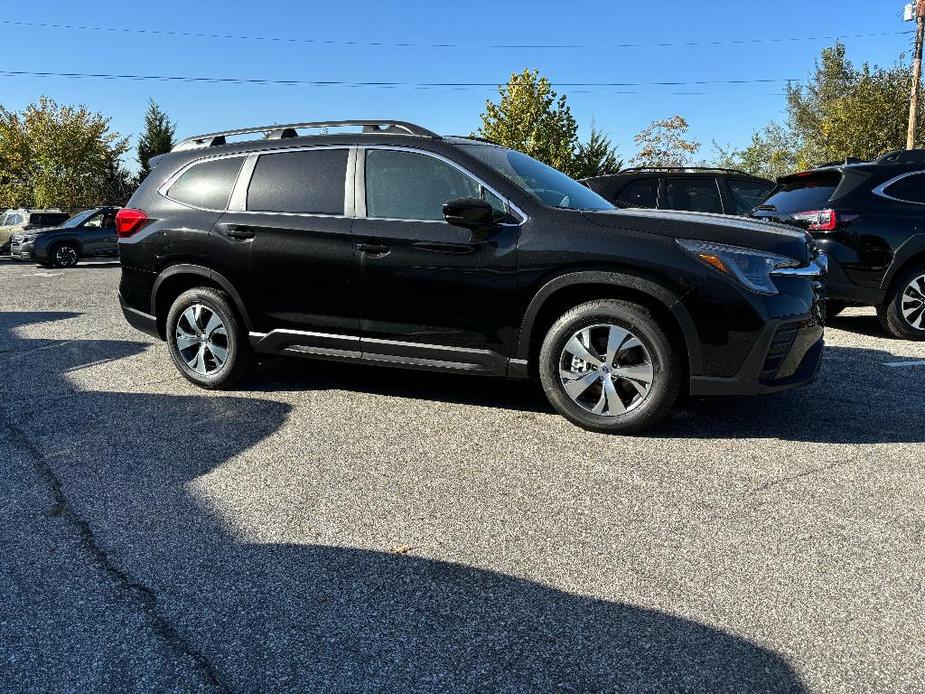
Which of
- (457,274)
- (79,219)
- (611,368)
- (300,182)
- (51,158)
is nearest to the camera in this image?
(611,368)

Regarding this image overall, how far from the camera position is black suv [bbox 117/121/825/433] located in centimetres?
431

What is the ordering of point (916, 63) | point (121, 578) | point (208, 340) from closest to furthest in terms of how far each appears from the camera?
1. point (121, 578)
2. point (208, 340)
3. point (916, 63)

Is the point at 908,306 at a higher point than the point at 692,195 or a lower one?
lower

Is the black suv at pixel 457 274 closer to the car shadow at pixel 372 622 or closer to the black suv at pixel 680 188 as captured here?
the car shadow at pixel 372 622

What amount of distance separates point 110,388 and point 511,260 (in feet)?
10.9

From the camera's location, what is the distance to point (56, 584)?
2.83m

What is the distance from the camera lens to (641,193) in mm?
9453

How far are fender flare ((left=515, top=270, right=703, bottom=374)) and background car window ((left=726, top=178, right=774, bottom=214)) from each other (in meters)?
6.07

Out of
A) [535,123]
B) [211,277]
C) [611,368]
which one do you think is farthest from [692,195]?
[535,123]

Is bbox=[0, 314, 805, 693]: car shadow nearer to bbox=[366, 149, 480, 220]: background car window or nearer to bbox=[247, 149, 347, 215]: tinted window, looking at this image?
bbox=[366, 149, 480, 220]: background car window

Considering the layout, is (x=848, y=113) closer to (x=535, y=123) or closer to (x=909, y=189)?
(x=535, y=123)

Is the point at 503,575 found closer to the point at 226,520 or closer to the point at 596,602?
the point at 596,602

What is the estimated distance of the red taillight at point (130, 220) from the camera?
5.86 m

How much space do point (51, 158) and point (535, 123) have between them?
25.9 m
